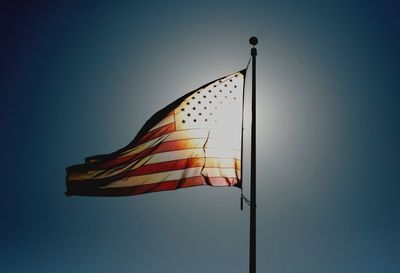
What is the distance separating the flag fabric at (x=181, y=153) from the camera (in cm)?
900

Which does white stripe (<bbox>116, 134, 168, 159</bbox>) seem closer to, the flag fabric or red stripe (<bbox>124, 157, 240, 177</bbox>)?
the flag fabric

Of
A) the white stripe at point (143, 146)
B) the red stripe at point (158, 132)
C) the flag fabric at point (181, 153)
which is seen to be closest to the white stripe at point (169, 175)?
the flag fabric at point (181, 153)

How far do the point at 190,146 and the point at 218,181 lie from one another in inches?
45.6

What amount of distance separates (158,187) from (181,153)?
3.32 feet

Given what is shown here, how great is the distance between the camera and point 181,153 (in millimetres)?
9219

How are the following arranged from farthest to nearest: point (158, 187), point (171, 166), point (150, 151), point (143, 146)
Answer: point (143, 146)
point (150, 151)
point (171, 166)
point (158, 187)

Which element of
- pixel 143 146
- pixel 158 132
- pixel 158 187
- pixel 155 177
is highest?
pixel 158 132

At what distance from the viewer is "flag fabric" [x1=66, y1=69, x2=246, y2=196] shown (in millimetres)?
9000

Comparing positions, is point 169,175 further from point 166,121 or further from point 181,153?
point 166,121

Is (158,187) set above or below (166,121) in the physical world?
below

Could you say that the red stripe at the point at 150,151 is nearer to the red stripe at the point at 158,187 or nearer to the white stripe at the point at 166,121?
the white stripe at the point at 166,121

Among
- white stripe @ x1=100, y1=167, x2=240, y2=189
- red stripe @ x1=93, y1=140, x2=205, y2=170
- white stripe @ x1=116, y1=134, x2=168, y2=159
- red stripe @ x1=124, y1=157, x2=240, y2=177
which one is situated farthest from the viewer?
white stripe @ x1=116, y1=134, x2=168, y2=159

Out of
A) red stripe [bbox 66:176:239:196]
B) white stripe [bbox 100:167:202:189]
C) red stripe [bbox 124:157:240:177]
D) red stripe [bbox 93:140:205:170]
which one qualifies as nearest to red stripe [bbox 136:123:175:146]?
red stripe [bbox 93:140:205:170]

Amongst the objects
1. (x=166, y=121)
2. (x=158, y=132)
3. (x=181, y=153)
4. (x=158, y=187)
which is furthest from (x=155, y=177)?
(x=166, y=121)
